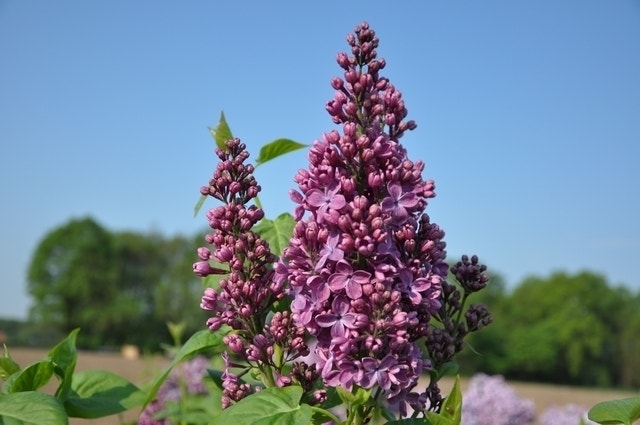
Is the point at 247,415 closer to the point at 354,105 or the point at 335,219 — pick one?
the point at 335,219

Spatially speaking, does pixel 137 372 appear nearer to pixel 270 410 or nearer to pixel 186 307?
pixel 270 410

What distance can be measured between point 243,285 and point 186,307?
63.3 m

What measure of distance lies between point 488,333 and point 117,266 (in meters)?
35.5

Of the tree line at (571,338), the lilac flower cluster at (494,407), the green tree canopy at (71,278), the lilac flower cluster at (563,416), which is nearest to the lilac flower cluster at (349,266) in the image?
the lilac flower cluster at (494,407)

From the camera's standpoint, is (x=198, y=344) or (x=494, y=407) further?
(x=494, y=407)

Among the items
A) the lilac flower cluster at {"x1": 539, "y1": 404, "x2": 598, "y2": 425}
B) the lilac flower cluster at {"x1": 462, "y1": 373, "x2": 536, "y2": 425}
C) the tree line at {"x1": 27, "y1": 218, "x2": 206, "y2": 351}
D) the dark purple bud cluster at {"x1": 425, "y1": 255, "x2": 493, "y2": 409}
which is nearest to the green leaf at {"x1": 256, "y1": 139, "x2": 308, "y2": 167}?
the dark purple bud cluster at {"x1": 425, "y1": 255, "x2": 493, "y2": 409}

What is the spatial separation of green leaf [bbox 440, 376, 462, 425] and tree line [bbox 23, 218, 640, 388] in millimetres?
54085

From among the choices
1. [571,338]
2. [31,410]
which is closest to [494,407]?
[31,410]

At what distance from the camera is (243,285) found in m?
1.59

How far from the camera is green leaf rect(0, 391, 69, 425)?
57.8 inches

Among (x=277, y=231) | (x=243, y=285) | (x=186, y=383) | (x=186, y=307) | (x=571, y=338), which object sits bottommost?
(x=571, y=338)

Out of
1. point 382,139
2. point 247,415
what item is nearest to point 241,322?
point 247,415

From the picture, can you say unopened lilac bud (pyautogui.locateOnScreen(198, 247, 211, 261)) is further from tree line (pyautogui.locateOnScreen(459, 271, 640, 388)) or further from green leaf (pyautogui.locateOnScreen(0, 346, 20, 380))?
tree line (pyautogui.locateOnScreen(459, 271, 640, 388))

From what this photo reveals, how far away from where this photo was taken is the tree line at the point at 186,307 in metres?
61.8
